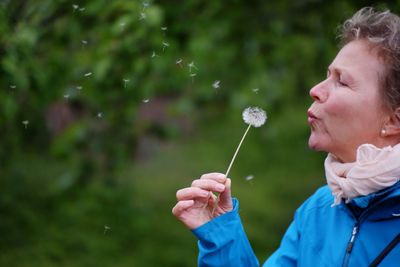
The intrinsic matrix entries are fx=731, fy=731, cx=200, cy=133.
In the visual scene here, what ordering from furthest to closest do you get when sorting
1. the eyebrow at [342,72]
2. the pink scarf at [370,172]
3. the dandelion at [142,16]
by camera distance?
the dandelion at [142,16] → the eyebrow at [342,72] → the pink scarf at [370,172]

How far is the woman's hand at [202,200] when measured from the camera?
76.6 inches

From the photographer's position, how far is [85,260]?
16.5 ft

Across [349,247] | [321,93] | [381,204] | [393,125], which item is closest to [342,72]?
[321,93]

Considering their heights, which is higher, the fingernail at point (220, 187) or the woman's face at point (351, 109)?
the woman's face at point (351, 109)

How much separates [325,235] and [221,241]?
0.29 m

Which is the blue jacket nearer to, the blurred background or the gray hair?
the gray hair

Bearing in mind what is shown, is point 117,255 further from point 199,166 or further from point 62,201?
point 199,166

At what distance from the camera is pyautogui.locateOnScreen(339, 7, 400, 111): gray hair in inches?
76.9

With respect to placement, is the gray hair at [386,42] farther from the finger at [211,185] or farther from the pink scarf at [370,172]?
the finger at [211,185]

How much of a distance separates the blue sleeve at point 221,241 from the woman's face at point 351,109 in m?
0.31

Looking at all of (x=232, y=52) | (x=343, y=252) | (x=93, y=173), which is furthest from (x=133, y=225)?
(x=343, y=252)

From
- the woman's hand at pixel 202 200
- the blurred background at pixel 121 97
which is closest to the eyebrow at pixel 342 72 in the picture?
the woman's hand at pixel 202 200

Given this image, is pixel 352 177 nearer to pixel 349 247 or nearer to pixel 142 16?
pixel 349 247

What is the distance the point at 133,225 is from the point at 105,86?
5.16 feet
